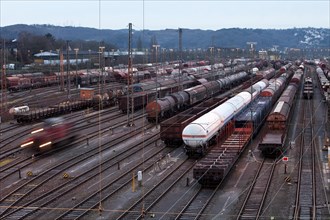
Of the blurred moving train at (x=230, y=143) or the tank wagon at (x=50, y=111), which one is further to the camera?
the tank wagon at (x=50, y=111)

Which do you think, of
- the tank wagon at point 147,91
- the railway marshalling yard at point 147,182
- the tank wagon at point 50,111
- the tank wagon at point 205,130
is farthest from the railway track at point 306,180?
the tank wagon at point 50,111

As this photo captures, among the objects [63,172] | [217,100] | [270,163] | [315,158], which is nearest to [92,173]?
[63,172]

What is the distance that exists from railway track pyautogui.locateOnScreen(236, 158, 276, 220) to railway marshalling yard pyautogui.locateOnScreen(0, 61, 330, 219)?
0.04 m

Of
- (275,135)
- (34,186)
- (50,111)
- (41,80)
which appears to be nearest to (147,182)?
(34,186)

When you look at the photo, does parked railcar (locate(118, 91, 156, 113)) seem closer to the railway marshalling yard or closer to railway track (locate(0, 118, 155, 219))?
the railway marshalling yard

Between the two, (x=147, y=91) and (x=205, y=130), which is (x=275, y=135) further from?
(x=147, y=91)

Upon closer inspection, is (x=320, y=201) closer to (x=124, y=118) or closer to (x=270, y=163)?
(x=270, y=163)

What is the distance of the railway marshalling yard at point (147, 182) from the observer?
69.9 feet

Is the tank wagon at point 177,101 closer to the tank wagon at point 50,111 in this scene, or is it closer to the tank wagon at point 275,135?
the tank wagon at point 50,111

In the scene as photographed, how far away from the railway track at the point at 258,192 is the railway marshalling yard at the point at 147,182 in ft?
0.13

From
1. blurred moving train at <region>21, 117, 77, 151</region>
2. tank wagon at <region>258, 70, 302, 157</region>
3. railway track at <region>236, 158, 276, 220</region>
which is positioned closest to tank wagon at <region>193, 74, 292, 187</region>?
tank wagon at <region>258, 70, 302, 157</region>

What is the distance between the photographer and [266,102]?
46219 mm

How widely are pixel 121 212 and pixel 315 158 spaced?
49.9 feet

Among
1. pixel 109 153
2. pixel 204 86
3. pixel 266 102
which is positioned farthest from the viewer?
pixel 204 86
